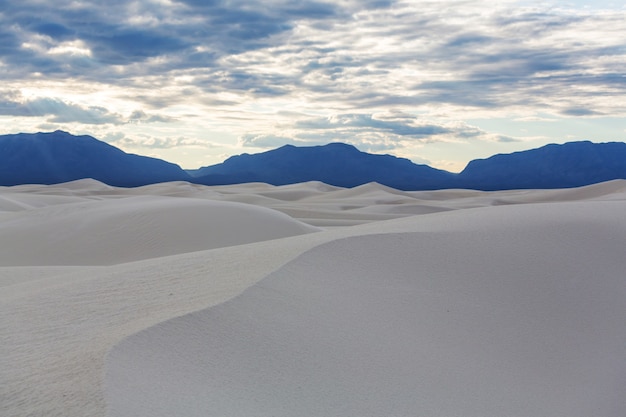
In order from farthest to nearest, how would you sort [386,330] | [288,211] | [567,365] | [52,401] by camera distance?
[288,211] → [567,365] → [386,330] → [52,401]

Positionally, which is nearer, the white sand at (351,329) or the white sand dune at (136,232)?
the white sand at (351,329)

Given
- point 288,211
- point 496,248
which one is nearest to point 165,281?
point 496,248

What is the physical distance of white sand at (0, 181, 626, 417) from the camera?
199 inches

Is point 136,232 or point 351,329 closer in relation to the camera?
point 351,329

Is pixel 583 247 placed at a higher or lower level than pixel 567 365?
higher

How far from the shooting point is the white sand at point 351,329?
199 inches

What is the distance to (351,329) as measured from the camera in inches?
271

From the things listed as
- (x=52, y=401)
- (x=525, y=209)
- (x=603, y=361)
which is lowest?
(x=603, y=361)

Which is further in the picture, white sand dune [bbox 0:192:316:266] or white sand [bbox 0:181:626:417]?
white sand dune [bbox 0:192:316:266]

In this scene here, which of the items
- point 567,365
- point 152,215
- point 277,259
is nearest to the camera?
point 567,365

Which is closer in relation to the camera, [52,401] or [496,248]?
[52,401]

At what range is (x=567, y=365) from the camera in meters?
7.53

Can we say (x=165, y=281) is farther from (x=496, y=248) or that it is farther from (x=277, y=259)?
(x=496, y=248)

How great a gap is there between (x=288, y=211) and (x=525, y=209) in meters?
31.8
